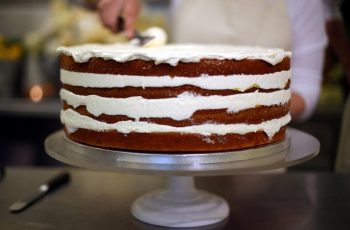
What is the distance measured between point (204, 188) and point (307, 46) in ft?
1.76

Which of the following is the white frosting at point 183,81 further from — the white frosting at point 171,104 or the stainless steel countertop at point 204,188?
the stainless steel countertop at point 204,188

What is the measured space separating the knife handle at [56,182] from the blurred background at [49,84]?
1.09 m

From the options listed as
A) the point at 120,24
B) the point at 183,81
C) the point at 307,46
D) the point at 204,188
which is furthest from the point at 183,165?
the point at 307,46

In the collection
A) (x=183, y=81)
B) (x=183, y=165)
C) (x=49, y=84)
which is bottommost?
(x=49, y=84)

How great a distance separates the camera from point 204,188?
1.21m

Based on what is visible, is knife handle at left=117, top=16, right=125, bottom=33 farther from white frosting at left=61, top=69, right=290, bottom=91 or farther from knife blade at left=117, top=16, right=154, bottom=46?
white frosting at left=61, top=69, right=290, bottom=91

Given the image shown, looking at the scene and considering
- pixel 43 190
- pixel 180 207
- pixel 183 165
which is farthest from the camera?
pixel 43 190

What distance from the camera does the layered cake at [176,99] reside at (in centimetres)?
84

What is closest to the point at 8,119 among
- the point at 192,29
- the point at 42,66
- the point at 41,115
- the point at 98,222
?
the point at 41,115

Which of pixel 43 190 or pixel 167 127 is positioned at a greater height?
pixel 167 127

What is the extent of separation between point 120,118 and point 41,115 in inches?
60.2

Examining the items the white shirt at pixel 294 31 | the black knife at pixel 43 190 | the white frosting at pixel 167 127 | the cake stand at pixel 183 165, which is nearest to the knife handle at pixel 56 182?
the black knife at pixel 43 190

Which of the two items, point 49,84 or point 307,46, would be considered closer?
point 307,46

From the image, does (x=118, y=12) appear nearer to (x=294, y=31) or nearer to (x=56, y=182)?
(x=56, y=182)
